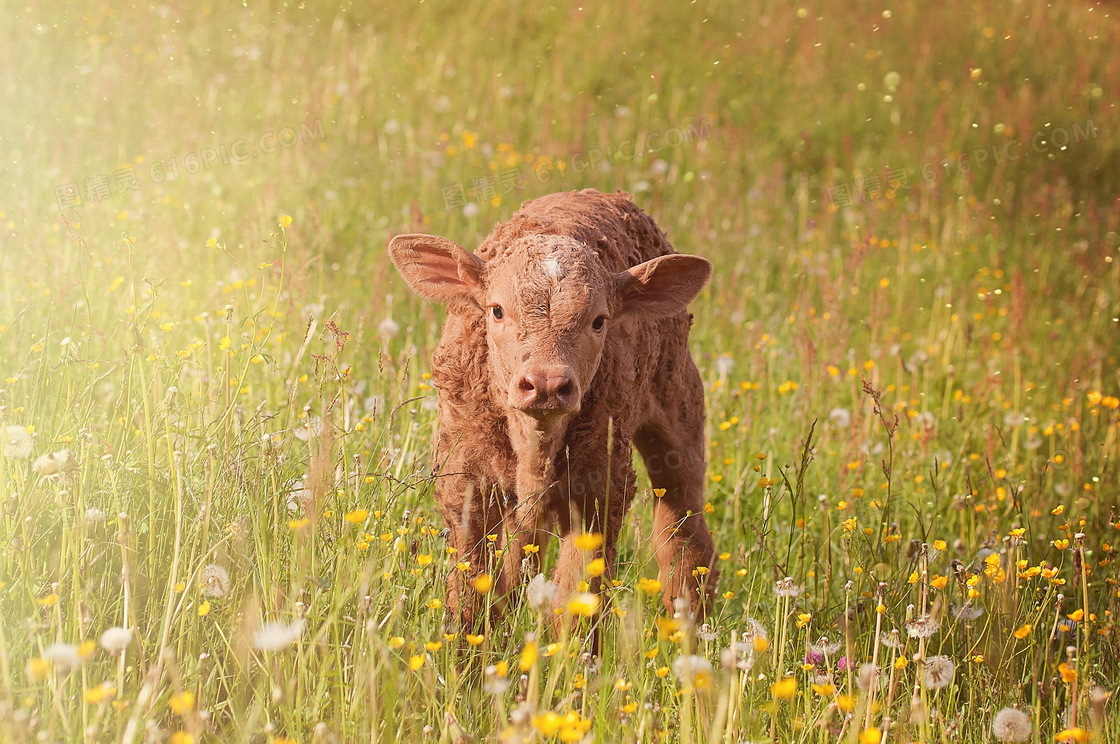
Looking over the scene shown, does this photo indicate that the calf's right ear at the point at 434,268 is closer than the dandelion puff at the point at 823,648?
No

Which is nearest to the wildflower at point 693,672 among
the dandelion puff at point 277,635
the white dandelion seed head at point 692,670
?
the white dandelion seed head at point 692,670

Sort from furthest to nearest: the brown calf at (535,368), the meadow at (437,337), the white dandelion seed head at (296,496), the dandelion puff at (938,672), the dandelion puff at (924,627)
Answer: the brown calf at (535,368), the white dandelion seed head at (296,496), the dandelion puff at (938,672), the dandelion puff at (924,627), the meadow at (437,337)

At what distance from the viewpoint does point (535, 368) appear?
294 centimetres

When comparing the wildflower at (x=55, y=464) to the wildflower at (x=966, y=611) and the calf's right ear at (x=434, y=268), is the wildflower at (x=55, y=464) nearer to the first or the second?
Answer: the calf's right ear at (x=434, y=268)

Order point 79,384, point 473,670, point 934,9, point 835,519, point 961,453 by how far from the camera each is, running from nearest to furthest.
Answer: point 473,670
point 79,384
point 835,519
point 961,453
point 934,9

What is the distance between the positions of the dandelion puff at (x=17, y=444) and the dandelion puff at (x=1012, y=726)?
2.69 meters

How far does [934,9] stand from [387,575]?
12230mm

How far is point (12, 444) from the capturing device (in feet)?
8.97

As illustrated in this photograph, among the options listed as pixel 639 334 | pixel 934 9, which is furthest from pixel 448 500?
→ pixel 934 9

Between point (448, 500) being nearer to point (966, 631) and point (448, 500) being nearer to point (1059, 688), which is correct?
point (966, 631)

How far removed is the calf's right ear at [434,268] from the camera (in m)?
3.49

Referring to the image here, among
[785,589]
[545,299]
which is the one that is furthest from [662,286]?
[785,589]

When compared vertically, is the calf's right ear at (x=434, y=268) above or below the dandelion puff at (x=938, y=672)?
above

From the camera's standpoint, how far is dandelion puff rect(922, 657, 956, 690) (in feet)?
9.13
